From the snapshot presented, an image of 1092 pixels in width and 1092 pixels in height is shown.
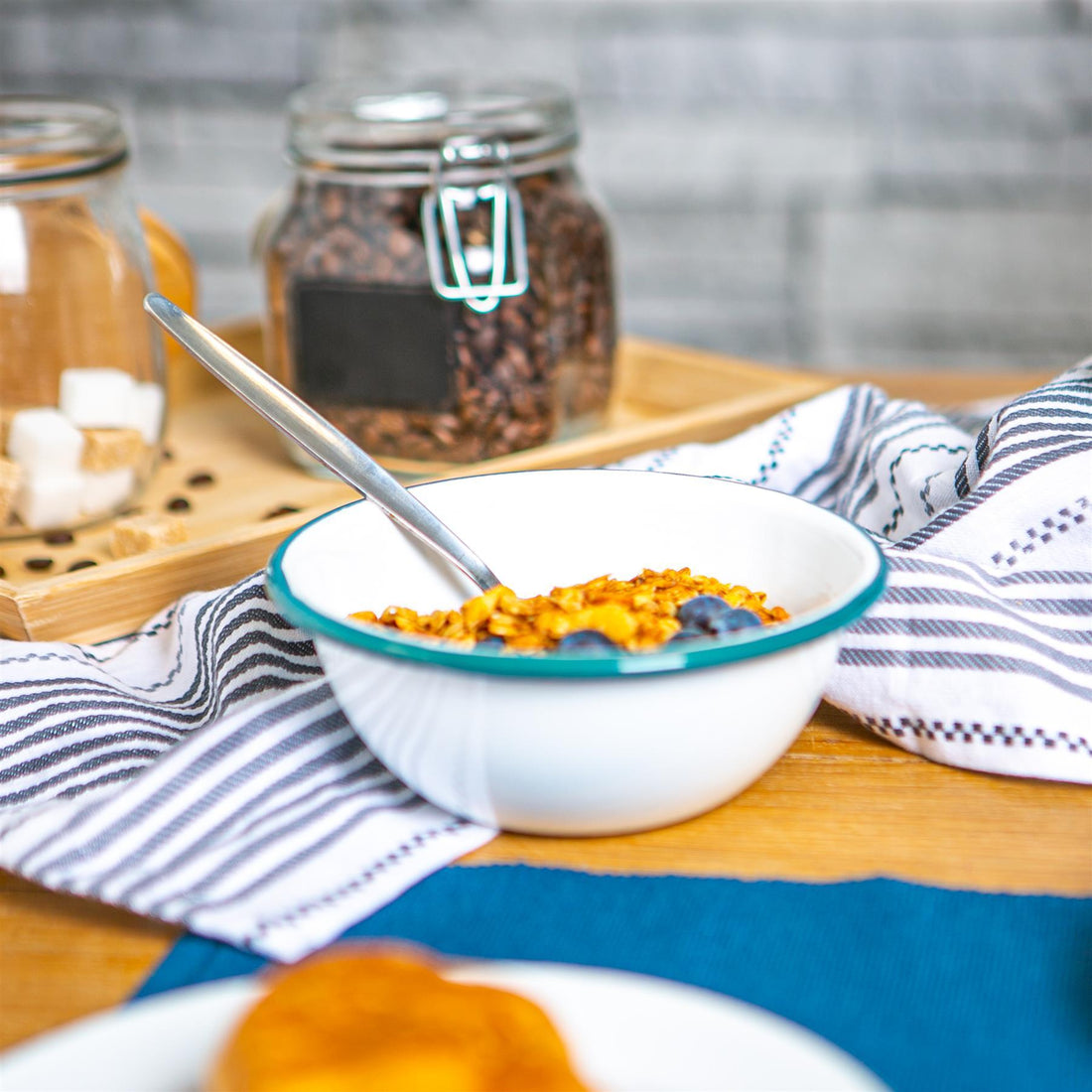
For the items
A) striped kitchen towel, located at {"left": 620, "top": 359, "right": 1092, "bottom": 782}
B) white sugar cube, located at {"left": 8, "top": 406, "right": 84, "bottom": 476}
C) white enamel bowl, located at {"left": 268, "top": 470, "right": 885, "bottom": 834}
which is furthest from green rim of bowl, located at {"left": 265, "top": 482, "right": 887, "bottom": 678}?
white sugar cube, located at {"left": 8, "top": 406, "right": 84, "bottom": 476}

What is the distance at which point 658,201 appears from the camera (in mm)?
1918

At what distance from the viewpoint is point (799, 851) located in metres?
0.58

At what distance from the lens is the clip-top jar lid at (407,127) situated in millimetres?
976

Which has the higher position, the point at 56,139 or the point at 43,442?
the point at 56,139

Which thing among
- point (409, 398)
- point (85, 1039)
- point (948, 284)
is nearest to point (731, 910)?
point (85, 1039)

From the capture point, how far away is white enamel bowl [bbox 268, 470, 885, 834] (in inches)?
20.5

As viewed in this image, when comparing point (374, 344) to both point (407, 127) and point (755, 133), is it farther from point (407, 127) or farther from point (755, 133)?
point (755, 133)

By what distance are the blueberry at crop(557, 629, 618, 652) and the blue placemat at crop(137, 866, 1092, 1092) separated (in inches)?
3.6

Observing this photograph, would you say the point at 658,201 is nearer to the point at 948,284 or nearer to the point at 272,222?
the point at 948,284

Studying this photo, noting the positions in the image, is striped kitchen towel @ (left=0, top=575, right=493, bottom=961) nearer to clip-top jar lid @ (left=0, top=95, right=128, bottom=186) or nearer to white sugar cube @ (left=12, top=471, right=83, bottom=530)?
white sugar cube @ (left=12, top=471, right=83, bottom=530)

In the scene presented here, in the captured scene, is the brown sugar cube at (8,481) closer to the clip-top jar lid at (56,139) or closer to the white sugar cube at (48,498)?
the white sugar cube at (48,498)

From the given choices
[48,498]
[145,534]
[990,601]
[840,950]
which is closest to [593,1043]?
[840,950]

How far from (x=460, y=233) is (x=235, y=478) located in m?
0.25

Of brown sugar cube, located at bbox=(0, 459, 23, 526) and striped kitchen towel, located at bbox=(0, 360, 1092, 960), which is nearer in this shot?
striped kitchen towel, located at bbox=(0, 360, 1092, 960)
